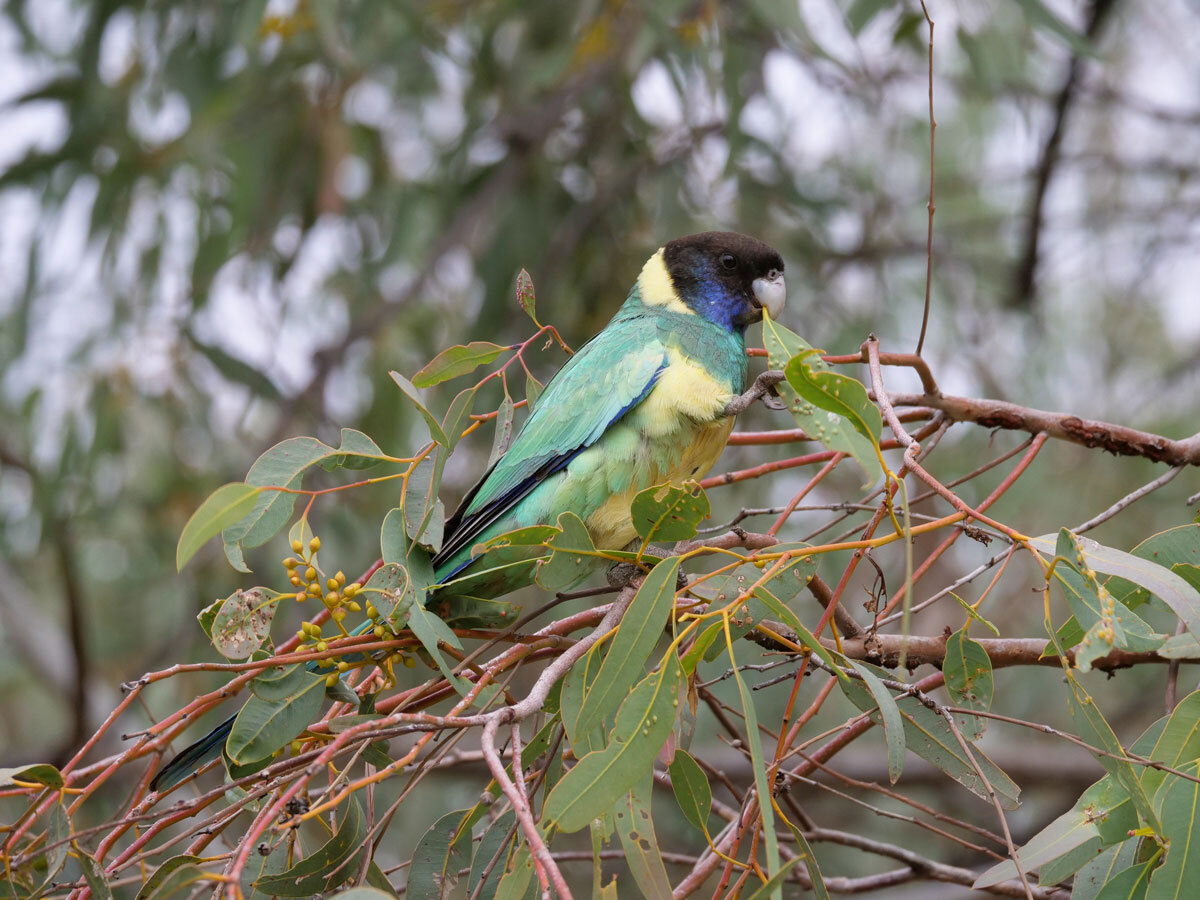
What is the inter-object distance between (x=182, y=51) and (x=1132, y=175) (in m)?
3.61

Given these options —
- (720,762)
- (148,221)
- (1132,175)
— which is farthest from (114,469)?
(1132,175)

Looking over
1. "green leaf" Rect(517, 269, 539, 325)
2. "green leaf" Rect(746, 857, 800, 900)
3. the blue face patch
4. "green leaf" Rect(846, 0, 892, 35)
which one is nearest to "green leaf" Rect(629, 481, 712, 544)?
"green leaf" Rect(517, 269, 539, 325)

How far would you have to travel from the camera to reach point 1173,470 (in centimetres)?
178

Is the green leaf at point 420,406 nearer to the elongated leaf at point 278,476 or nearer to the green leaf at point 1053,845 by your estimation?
the elongated leaf at point 278,476

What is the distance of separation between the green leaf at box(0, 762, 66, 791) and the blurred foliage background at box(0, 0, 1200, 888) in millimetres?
2083

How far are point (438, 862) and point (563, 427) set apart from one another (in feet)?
2.89

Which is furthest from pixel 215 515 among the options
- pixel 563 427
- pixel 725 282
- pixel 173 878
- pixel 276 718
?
pixel 725 282

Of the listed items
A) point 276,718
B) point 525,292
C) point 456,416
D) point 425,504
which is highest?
point 525,292

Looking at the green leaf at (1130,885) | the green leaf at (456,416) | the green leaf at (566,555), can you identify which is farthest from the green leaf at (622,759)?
the green leaf at (1130,885)

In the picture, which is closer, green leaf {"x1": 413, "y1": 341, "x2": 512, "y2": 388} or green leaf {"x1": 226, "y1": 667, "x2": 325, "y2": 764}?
green leaf {"x1": 226, "y1": 667, "x2": 325, "y2": 764}

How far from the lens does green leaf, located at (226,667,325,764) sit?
1.39 metres

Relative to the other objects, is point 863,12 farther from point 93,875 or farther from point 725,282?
point 93,875

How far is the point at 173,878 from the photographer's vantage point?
3.69ft

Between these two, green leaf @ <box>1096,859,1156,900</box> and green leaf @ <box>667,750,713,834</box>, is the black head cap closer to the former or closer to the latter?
green leaf @ <box>667,750,713,834</box>
